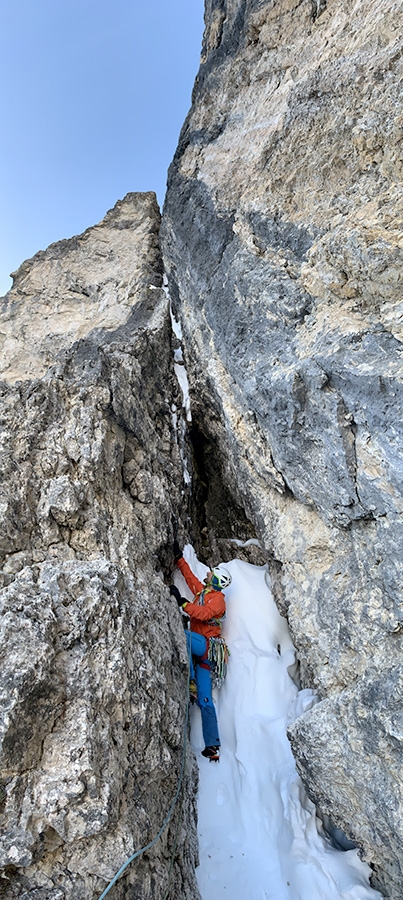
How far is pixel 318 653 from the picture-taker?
15.3ft

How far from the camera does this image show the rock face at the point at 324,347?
3.76m

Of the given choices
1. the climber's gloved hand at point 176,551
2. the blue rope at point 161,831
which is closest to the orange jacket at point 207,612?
the climber's gloved hand at point 176,551

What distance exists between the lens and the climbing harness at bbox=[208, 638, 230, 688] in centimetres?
549

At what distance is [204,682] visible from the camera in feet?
17.5

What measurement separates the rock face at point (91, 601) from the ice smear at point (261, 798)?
1.13 ft

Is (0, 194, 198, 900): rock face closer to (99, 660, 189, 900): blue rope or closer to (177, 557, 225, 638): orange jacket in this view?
(99, 660, 189, 900): blue rope

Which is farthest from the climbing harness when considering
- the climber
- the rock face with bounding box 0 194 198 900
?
the rock face with bounding box 0 194 198 900

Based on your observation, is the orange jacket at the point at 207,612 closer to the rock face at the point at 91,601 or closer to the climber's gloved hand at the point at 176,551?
the rock face at the point at 91,601

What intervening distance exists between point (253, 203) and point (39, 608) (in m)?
5.44

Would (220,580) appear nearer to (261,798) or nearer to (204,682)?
(204,682)

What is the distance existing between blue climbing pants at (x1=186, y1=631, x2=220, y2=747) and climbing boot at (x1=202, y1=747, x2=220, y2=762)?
0.05 m

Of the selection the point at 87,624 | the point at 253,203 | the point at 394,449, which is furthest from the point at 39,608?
the point at 253,203

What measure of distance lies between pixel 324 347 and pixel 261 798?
4908mm

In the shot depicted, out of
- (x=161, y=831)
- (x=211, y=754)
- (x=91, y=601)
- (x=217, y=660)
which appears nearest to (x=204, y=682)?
(x=217, y=660)
